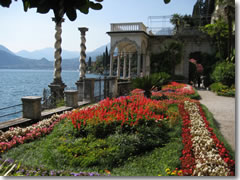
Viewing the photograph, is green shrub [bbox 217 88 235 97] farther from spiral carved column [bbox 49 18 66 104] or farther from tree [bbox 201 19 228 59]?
spiral carved column [bbox 49 18 66 104]

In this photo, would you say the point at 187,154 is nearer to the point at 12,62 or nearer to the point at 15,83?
the point at 12,62

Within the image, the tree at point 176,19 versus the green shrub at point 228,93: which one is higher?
the tree at point 176,19

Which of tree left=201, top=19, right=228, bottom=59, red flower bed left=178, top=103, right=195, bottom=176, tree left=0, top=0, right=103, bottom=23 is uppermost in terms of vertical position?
tree left=201, top=19, right=228, bottom=59

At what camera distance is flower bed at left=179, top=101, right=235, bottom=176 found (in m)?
3.09

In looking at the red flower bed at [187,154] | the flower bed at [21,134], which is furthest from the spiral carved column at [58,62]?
the red flower bed at [187,154]

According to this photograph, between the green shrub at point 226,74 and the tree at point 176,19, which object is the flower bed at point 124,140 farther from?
the green shrub at point 226,74

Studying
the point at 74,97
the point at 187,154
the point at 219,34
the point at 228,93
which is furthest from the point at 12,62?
the point at 219,34

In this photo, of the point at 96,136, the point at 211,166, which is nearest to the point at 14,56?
the point at 96,136

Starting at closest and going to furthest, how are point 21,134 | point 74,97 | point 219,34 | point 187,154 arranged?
point 187,154
point 21,134
point 74,97
point 219,34

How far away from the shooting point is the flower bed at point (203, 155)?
309 cm

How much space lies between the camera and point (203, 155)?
3434mm

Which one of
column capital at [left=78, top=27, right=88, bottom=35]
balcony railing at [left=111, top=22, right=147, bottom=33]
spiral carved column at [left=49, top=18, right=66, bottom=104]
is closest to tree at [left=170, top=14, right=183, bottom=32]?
balcony railing at [left=111, top=22, right=147, bottom=33]

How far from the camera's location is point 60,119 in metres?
5.62

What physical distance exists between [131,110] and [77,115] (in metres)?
1.23
